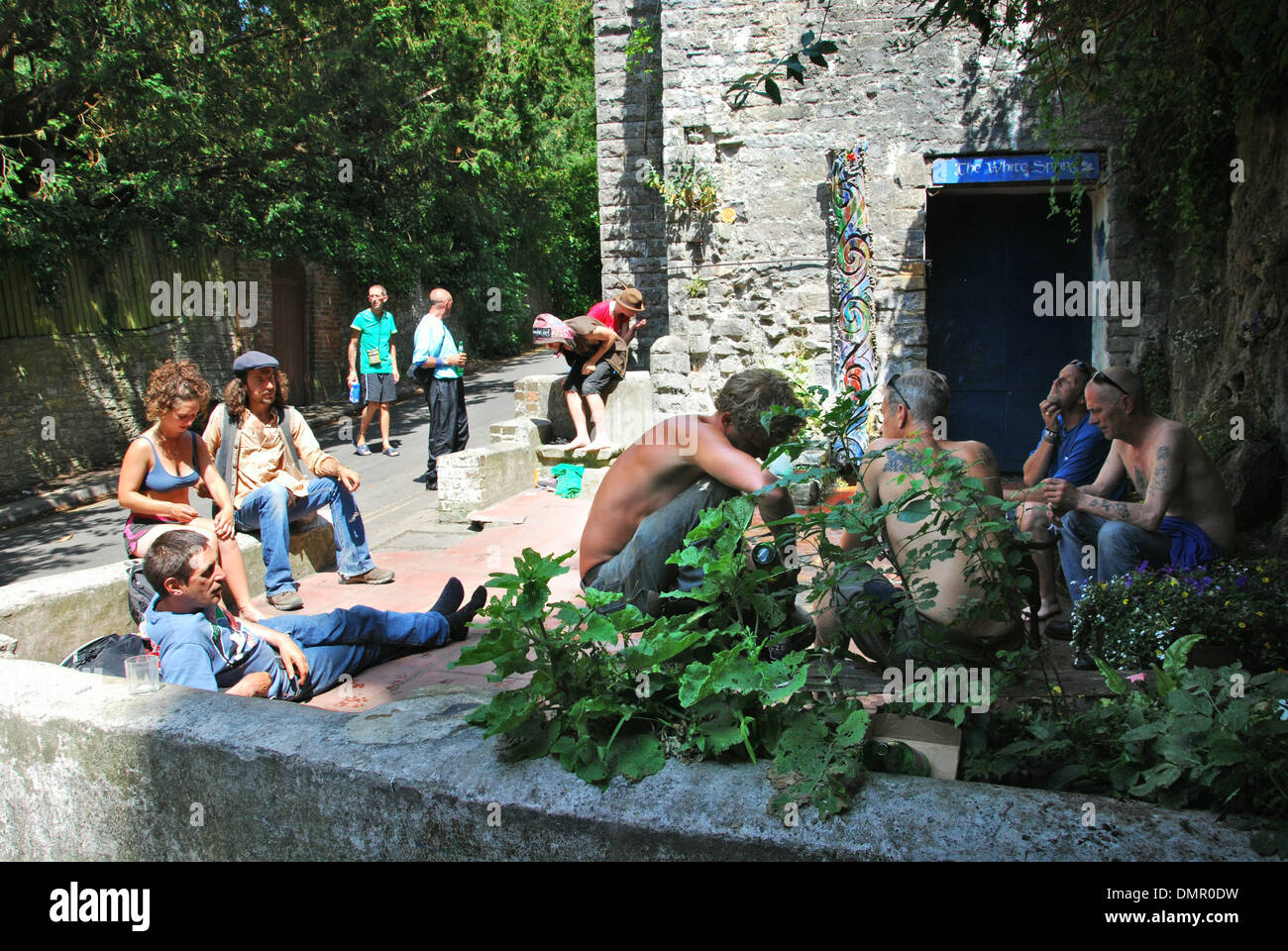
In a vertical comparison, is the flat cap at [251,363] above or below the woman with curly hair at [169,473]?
above

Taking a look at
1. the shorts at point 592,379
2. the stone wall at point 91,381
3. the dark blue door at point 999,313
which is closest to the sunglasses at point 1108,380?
the shorts at point 592,379

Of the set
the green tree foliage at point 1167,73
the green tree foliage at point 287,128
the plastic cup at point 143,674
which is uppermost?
the green tree foliage at point 287,128

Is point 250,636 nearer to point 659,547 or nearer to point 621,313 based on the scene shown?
point 659,547

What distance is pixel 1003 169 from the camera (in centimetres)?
853

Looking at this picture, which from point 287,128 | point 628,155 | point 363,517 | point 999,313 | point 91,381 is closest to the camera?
point 363,517

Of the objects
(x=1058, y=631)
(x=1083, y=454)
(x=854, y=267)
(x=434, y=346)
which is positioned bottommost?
(x=1058, y=631)

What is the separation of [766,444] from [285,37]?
11.7m

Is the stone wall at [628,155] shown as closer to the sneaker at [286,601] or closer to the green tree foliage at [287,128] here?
the green tree foliage at [287,128]

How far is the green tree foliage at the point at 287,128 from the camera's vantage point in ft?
33.0

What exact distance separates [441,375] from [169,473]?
4489 mm

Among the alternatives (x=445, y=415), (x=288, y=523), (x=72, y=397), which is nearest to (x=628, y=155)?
(x=445, y=415)

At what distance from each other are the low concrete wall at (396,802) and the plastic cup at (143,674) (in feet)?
0.19

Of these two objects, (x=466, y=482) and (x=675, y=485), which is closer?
(x=675, y=485)

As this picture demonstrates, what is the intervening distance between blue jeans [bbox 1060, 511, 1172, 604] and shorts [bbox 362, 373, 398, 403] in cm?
816
